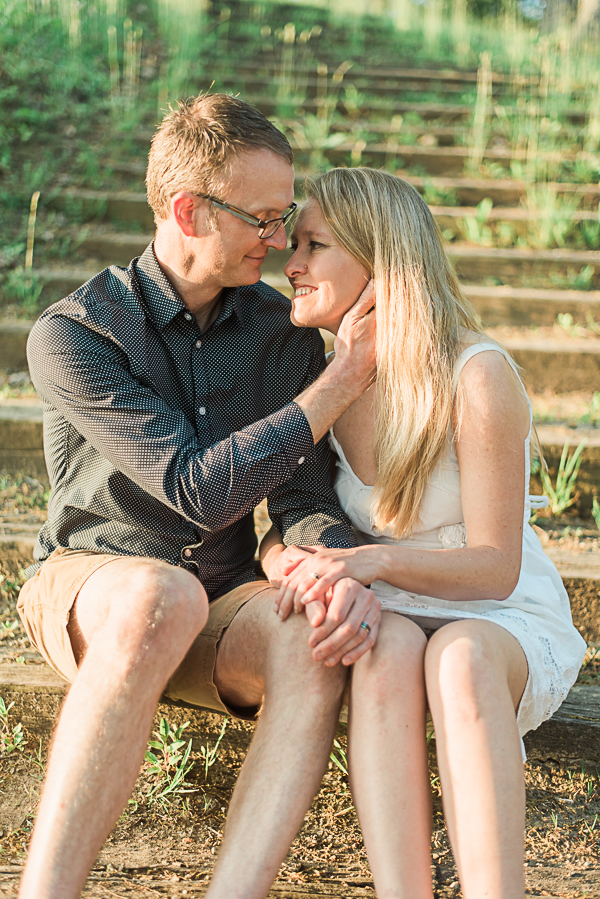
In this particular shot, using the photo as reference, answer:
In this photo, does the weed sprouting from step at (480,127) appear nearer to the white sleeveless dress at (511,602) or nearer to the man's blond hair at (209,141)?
the man's blond hair at (209,141)

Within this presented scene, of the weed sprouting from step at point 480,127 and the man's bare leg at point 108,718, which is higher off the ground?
the weed sprouting from step at point 480,127

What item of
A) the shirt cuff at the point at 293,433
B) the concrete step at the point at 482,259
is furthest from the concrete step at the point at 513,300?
the shirt cuff at the point at 293,433

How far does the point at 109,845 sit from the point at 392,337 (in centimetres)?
135

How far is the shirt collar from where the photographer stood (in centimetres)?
189

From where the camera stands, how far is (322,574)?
5.31ft

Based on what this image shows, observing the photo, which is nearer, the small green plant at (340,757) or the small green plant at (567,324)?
the small green plant at (340,757)

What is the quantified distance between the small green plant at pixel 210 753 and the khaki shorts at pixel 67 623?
87mm

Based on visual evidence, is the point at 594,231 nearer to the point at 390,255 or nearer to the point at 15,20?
A: the point at 390,255

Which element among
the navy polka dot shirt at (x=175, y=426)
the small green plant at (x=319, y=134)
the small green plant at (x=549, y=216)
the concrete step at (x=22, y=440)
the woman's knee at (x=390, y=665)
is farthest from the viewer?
the small green plant at (x=319, y=134)

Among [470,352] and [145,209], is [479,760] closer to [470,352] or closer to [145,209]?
[470,352]

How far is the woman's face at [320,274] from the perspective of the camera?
1.92 m

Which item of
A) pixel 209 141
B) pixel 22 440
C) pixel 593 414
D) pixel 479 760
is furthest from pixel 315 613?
pixel 593 414

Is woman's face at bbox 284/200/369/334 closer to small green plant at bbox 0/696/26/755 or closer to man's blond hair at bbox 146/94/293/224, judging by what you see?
man's blond hair at bbox 146/94/293/224

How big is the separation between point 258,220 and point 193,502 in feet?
2.39
